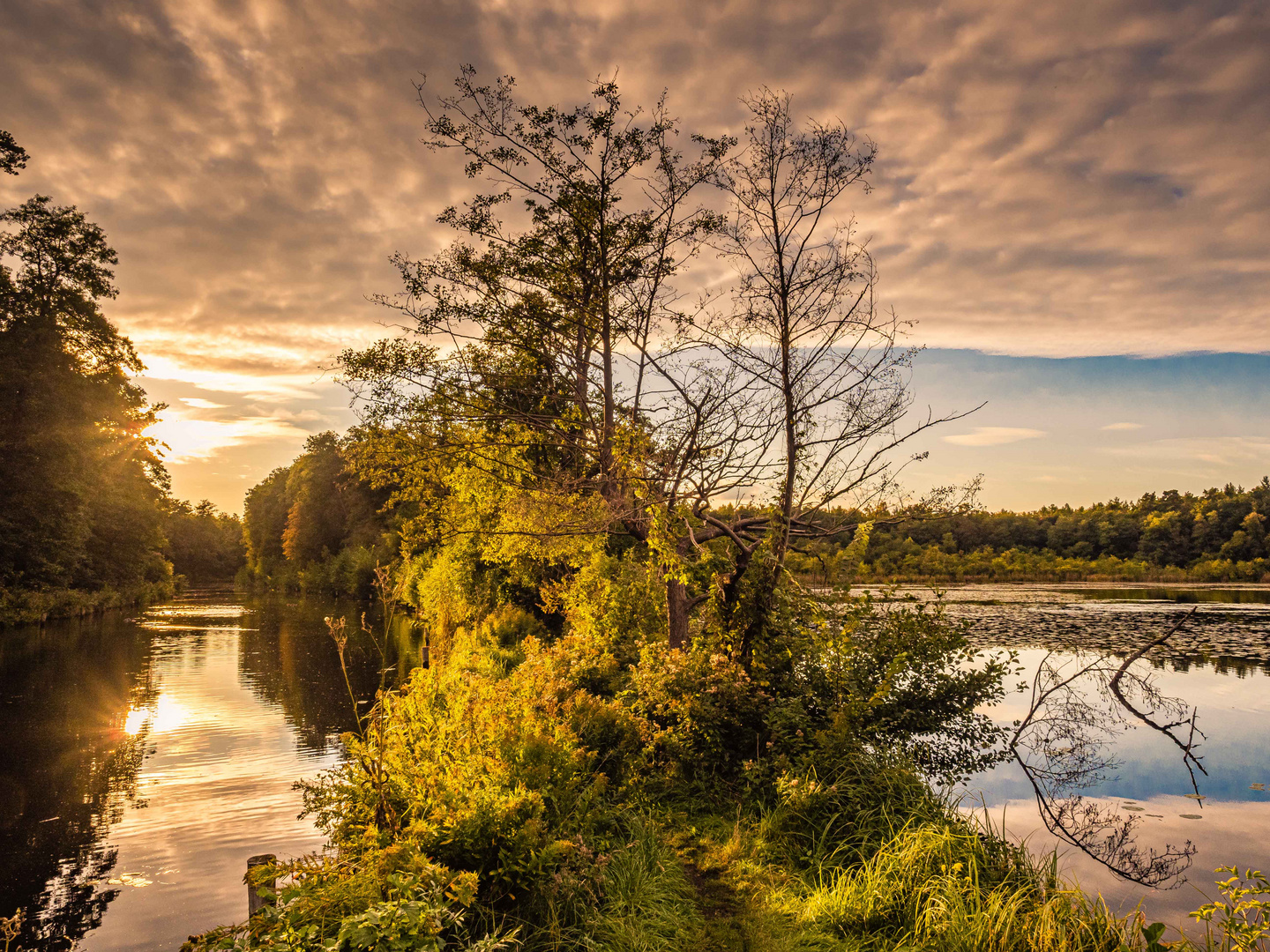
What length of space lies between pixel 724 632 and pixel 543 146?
6.83 m

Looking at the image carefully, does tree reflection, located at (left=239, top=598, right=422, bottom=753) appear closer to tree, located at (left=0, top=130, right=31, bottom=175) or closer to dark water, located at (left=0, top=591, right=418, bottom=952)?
dark water, located at (left=0, top=591, right=418, bottom=952)

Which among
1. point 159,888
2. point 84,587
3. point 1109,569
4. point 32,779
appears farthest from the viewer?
point 1109,569

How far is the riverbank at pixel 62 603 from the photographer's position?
92.3ft

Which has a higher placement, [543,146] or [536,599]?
[543,146]

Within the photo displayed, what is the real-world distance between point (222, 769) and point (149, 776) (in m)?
0.99

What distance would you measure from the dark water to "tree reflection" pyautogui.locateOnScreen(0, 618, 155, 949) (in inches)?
1.0

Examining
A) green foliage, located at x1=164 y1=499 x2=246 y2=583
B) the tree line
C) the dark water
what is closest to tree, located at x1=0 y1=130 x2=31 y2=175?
the tree line

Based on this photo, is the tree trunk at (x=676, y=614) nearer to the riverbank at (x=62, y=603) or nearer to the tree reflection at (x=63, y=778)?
the tree reflection at (x=63, y=778)

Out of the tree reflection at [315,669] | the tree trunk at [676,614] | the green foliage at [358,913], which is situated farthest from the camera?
the tree reflection at [315,669]

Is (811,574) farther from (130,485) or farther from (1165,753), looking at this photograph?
(130,485)

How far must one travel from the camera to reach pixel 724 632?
8.05m

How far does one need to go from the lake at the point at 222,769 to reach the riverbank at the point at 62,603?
3763mm

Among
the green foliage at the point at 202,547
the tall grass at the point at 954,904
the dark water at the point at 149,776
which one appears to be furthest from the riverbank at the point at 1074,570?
the green foliage at the point at 202,547

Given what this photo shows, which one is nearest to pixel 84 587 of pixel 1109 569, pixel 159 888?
pixel 159 888
